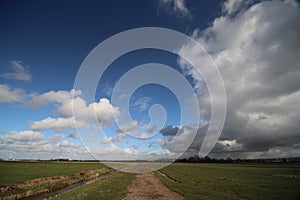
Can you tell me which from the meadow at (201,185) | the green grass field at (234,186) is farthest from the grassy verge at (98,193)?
the green grass field at (234,186)

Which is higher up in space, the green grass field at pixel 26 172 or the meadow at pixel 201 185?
the green grass field at pixel 26 172

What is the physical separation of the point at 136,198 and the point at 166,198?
313cm

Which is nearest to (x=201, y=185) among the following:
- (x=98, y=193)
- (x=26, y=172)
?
(x=98, y=193)

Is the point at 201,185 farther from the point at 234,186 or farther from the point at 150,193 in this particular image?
the point at 150,193

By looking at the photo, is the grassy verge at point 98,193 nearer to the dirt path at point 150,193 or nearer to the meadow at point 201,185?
the meadow at point 201,185

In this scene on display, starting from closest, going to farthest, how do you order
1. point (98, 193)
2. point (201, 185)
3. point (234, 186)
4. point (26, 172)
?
point (98, 193)
point (234, 186)
point (201, 185)
point (26, 172)

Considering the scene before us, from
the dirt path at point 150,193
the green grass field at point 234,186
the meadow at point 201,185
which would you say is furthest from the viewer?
the meadow at point 201,185

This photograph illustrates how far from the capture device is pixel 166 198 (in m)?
22.2

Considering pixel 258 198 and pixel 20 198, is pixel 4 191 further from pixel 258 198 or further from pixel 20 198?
pixel 258 198

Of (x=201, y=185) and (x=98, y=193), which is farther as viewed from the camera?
(x=201, y=185)

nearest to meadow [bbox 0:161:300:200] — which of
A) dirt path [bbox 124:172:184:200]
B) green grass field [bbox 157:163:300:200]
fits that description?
green grass field [bbox 157:163:300:200]

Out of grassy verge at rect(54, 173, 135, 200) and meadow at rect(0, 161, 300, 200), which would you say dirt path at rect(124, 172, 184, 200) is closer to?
meadow at rect(0, 161, 300, 200)

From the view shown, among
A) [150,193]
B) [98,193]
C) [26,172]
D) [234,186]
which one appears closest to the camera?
[98,193]

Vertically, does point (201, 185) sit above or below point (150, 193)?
above
